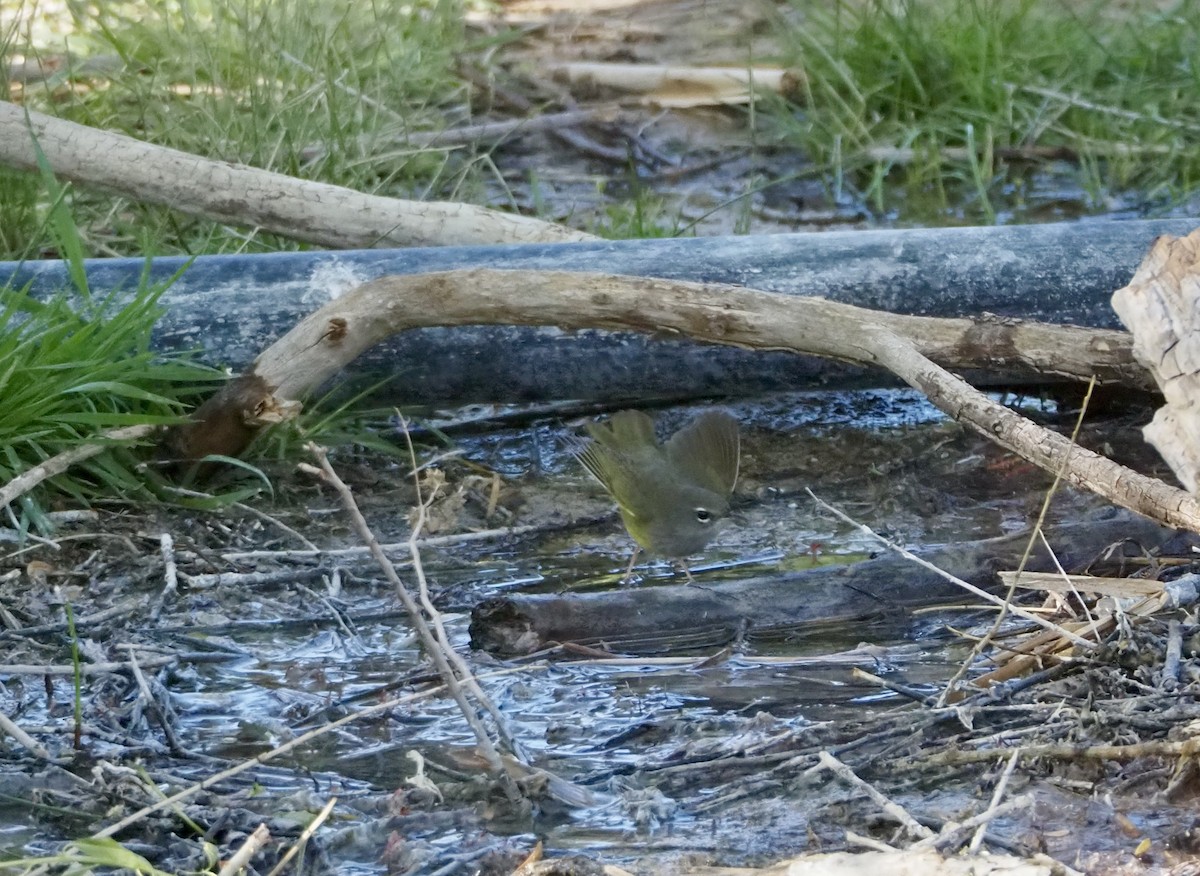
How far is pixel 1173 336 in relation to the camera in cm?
252

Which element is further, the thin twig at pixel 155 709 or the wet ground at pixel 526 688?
the thin twig at pixel 155 709

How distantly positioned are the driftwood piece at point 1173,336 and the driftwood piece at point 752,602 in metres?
1.14

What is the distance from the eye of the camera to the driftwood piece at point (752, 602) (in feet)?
11.3

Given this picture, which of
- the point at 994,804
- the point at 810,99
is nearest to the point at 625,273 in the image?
the point at 994,804

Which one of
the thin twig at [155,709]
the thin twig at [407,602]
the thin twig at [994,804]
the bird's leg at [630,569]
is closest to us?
the thin twig at [994,804]

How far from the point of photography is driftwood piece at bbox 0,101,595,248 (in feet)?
16.4

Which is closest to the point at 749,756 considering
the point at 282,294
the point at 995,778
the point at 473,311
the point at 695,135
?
the point at 995,778

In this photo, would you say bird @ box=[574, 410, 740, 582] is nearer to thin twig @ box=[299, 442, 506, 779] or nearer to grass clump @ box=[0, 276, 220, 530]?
grass clump @ box=[0, 276, 220, 530]

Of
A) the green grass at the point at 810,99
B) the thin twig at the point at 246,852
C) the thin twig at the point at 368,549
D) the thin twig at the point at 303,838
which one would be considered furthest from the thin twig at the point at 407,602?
the green grass at the point at 810,99

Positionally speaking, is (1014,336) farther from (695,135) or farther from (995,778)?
(695,135)

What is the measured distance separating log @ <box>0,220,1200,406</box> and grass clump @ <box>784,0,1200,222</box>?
8.11 feet

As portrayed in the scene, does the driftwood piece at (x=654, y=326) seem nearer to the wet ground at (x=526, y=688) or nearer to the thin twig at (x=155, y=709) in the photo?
the wet ground at (x=526, y=688)

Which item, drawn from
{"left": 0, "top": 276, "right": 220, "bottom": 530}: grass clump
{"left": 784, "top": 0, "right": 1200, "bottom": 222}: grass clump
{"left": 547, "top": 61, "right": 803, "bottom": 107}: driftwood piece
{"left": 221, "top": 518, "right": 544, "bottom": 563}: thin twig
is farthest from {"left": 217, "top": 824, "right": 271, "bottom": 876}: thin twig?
{"left": 547, "top": 61, "right": 803, "bottom": 107}: driftwood piece

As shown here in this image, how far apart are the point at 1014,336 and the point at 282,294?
219 cm
